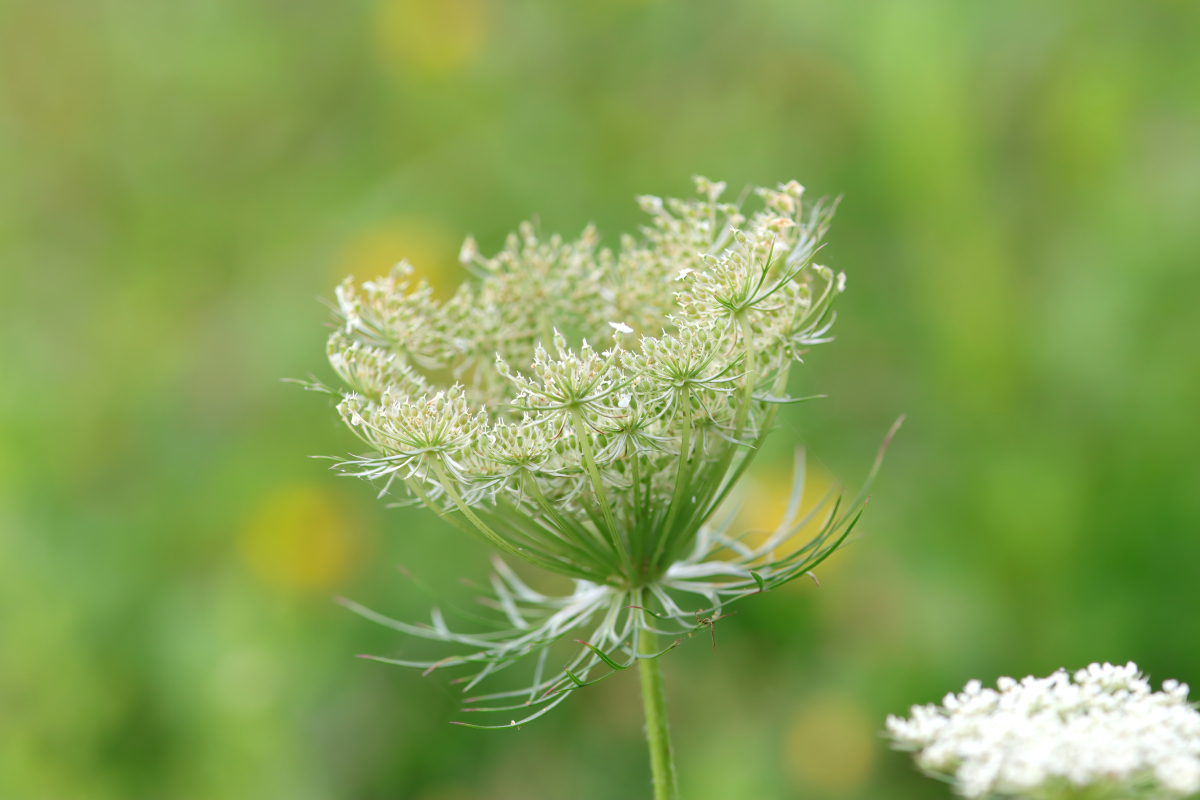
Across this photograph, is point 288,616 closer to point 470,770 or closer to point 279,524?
point 279,524

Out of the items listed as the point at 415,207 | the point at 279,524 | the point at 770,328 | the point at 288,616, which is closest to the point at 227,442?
the point at 279,524

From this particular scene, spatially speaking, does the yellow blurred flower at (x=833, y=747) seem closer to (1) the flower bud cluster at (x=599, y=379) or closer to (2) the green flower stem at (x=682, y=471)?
(1) the flower bud cluster at (x=599, y=379)

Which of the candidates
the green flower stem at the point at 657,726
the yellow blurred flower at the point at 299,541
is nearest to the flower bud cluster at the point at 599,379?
the green flower stem at the point at 657,726

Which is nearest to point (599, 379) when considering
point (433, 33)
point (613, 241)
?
point (613, 241)

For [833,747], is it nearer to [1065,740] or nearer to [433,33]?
[1065,740]

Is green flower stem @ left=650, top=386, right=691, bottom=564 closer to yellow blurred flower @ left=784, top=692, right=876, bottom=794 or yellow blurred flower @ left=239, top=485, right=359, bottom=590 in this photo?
yellow blurred flower @ left=784, top=692, right=876, bottom=794
